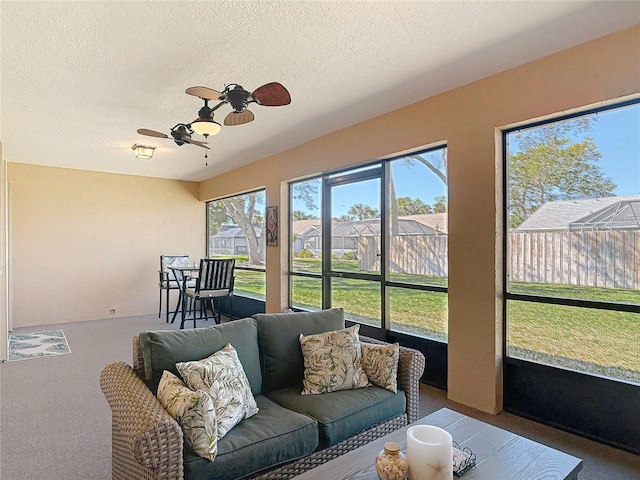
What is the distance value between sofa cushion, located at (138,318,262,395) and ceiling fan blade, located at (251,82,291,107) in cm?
146

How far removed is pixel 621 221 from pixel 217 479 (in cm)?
273

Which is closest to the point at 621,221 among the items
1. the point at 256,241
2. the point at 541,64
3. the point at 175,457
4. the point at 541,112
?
the point at 541,112

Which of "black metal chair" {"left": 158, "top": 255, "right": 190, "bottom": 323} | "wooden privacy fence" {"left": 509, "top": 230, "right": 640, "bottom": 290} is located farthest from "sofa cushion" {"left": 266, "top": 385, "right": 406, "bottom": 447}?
"black metal chair" {"left": 158, "top": 255, "right": 190, "bottom": 323}

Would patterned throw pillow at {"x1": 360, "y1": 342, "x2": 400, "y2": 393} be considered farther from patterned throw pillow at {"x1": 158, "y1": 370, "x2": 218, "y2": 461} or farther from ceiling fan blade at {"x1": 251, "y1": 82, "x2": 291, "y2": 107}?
ceiling fan blade at {"x1": 251, "y1": 82, "x2": 291, "y2": 107}

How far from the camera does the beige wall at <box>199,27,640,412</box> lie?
2348 millimetres

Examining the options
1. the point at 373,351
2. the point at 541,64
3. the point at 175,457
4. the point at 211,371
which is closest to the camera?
the point at 175,457

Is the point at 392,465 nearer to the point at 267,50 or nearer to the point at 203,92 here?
the point at 203,92

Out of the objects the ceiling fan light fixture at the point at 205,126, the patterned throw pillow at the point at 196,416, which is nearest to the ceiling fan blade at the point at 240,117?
the ceiling fan light fixture at the point at 205,126

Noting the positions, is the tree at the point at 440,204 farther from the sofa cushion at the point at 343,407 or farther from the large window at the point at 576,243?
the sofa cushion at the point at 343,407

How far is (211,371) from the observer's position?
5.89ft

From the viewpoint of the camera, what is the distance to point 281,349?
2.28m

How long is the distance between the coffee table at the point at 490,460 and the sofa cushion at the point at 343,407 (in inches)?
13.9

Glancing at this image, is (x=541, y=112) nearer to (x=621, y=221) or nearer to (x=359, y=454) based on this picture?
(x=621, y=221)

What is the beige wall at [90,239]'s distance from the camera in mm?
5906
